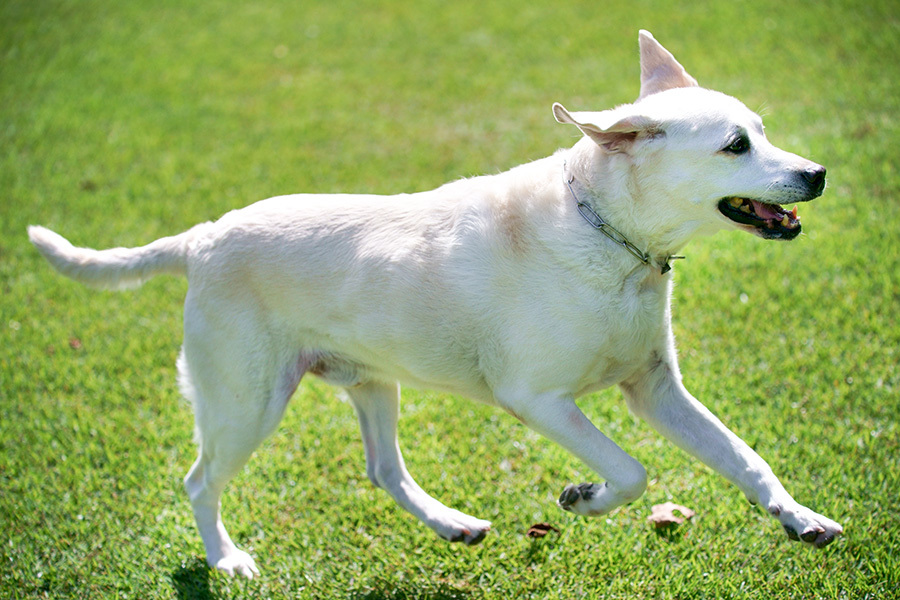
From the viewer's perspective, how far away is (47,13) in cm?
1174

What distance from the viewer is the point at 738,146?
315 centimetres

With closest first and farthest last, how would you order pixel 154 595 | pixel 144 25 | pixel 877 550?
pixel 877 550
pixel 154 595
pixel 144 25

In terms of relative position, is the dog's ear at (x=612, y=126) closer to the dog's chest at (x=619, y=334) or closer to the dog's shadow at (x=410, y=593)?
the dog's chest at (x=619, y=334)

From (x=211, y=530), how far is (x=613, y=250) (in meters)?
2.45

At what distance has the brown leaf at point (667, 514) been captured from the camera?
4078 mm

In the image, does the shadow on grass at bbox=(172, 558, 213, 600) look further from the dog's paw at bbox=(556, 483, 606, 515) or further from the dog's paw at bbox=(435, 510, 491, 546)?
the dog's paw at bbox=(556, 483, 606, 515)

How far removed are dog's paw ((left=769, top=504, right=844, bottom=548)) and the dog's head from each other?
103 centimetres

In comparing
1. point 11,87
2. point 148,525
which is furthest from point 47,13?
point 148,525

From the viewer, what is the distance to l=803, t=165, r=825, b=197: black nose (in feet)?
10.0

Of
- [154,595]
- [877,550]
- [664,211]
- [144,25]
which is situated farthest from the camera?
[144,25]

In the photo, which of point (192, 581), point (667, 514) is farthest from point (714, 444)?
point (192, 581)

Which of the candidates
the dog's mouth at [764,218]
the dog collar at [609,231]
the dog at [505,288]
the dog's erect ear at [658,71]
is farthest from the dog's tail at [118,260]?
the dog's mouth at [764,218]

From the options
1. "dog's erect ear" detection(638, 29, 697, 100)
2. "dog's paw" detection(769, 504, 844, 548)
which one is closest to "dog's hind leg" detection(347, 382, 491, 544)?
"dog's paw" detection(769, 504, 844, 548)

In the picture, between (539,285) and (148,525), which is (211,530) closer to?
(148,525)
